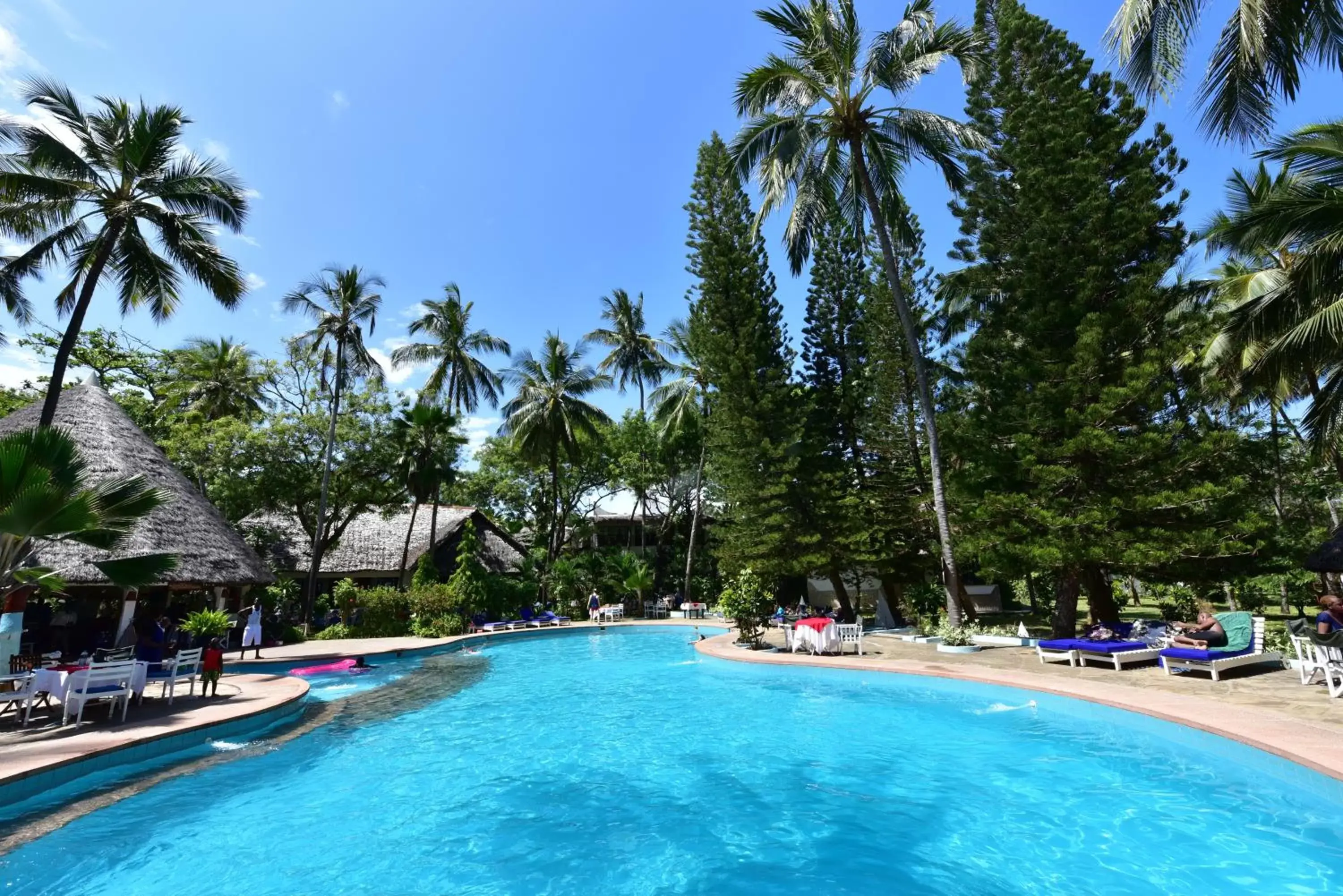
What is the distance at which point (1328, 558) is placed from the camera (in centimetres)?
1277

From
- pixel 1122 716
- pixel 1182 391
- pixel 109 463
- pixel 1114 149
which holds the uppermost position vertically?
pixel 1114 149

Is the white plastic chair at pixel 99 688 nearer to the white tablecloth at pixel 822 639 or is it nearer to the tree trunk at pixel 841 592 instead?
the white tablecloth at pixel 822 639

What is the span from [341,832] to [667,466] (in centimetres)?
2829

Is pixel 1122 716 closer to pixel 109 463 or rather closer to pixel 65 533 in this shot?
pixel 65 533

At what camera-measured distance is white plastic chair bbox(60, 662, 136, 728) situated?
778cm

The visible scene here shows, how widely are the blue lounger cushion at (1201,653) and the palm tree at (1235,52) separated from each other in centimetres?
715

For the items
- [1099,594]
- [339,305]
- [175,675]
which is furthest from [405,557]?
[1099,594]

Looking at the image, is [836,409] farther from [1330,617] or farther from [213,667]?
[213,667]

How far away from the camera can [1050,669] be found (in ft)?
35.5

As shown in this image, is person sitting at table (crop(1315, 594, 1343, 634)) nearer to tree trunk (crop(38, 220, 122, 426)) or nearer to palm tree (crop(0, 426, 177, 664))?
palm tree (crop(0, 426, 177, 664))

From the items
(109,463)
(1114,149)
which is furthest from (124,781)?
(1114,149)

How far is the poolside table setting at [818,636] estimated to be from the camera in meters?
14.0

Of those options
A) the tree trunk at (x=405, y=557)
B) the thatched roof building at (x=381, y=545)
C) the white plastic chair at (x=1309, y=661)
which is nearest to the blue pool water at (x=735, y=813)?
the white plastic chair at (x=1309, y=661)

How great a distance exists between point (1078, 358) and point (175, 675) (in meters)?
18.0
